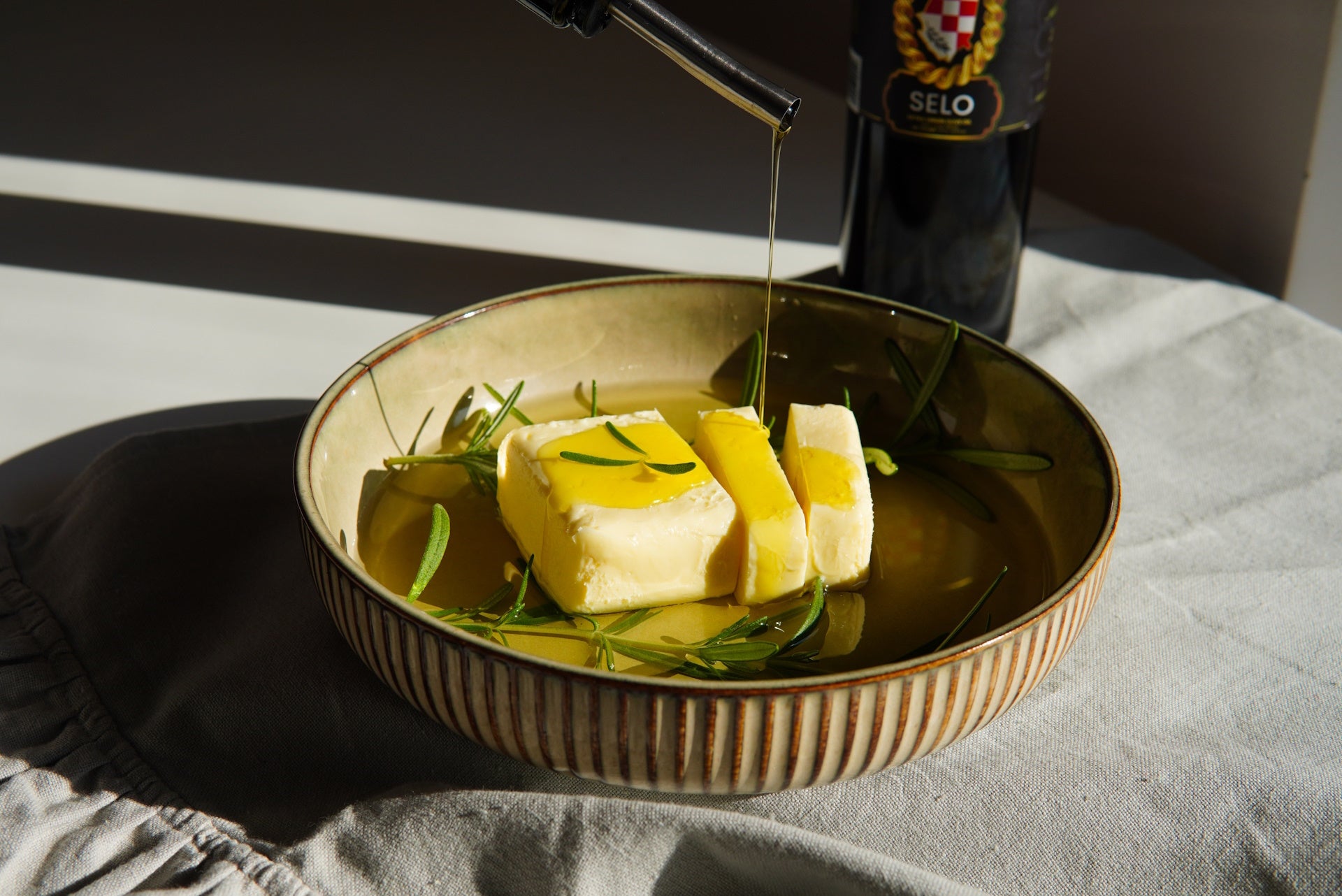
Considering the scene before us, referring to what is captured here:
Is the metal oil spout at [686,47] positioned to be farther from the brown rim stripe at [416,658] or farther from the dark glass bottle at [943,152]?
the brown rim stripe at [416,658]

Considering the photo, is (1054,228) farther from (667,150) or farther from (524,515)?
(524,515)

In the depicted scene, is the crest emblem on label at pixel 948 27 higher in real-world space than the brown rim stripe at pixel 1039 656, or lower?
higher

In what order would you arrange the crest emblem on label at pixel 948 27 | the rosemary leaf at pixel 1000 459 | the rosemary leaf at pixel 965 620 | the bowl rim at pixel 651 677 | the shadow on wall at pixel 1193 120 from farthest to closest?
the shadow on wall at pixel 1193 120 → the crest emblem on label at pixel 948 27 → the rosemary leaf at pixel 1000 459 → the rosemary leaf at pixel 965 620 → the bowl rim at pixel 651 677

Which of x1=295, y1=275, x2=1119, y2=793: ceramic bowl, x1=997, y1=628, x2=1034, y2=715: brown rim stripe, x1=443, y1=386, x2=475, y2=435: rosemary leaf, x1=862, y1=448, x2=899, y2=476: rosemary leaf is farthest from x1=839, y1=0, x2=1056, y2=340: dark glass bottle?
x1=997, y1=628, x2=1034, y2=715: brown rim stripe

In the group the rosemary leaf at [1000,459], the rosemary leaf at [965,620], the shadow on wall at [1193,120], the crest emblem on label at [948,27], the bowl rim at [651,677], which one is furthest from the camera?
the shadow on wall at [1193,120]

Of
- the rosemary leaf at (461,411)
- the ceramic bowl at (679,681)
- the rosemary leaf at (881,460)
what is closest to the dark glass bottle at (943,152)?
the ceramic bowl at (679,681)

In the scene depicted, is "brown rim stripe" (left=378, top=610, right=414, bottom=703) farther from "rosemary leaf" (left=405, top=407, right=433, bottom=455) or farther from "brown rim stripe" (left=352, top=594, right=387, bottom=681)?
"rosemary leaf" (left=405, top=407, right=433, bottom=455)
